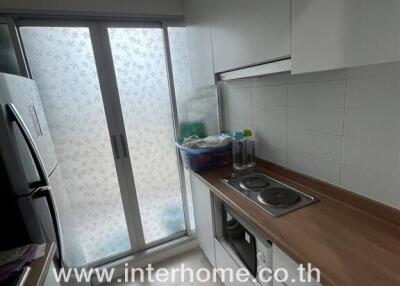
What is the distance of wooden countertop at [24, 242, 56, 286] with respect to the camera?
75 cm

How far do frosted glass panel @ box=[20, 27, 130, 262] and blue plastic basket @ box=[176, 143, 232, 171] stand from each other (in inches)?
24.8

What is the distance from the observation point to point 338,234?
882 mm

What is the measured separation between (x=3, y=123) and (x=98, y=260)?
4.75 feet

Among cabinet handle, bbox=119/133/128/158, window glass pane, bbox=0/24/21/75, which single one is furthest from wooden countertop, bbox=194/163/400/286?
window glass pane, bbox=0/24/21/75

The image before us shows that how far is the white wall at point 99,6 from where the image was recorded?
1347 millimetres

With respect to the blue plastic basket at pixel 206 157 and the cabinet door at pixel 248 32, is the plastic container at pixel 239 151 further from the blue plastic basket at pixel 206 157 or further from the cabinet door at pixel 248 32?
the cabinet door at pixel 248 32

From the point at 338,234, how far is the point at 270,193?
0.39 m

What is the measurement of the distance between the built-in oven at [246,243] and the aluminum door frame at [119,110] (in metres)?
0.75

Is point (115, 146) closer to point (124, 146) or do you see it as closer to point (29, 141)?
point (124, 146)

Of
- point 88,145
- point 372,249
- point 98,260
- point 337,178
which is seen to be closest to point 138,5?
point 88,145

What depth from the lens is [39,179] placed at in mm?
1123

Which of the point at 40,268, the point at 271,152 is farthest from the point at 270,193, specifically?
the point at 40,268

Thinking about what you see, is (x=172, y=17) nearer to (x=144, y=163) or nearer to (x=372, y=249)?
(x=144, y=163)

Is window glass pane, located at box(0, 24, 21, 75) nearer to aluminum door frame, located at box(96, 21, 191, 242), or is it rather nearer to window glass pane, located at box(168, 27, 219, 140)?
aluminum door frame, located at box(96, 21, 191, 242)
